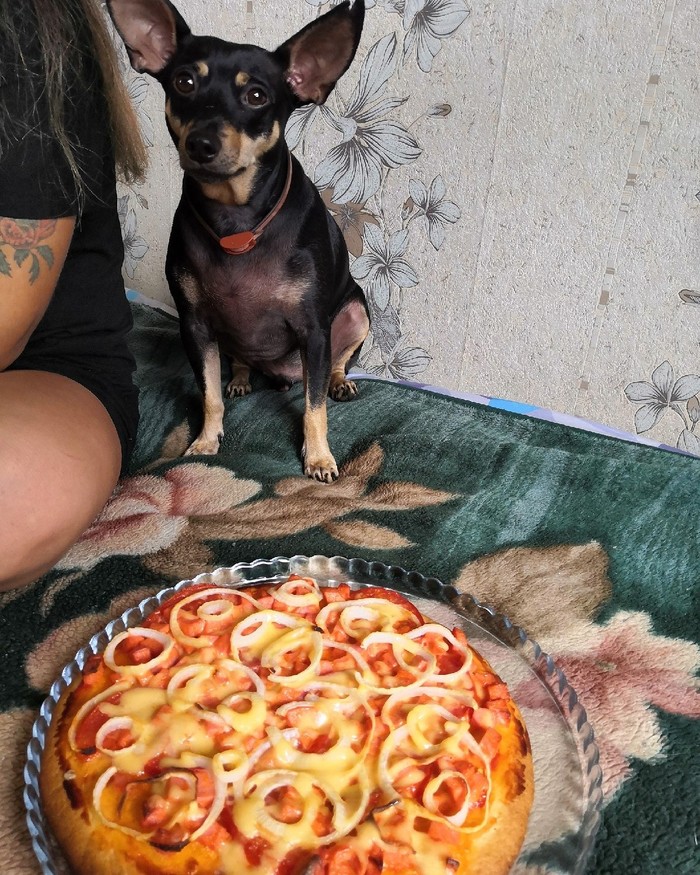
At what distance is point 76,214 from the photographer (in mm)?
1151

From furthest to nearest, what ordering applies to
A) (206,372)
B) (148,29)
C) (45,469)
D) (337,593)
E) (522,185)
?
(522,185) < (206,372) < (148,29) < (45,469) < (337,593)

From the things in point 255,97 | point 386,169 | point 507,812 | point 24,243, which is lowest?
point 507,812

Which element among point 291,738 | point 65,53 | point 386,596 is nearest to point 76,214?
point 65,53

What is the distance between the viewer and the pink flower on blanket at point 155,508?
121 centimetres

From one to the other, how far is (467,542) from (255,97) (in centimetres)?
87

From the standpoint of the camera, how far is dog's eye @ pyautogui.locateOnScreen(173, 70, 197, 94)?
53.2 inches

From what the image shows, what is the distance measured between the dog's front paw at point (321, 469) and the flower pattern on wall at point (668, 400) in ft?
2.76

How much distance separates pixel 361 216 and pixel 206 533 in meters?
1.06

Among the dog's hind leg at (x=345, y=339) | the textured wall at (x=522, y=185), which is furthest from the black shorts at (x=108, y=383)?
the textured wall at (x=522, y=185)

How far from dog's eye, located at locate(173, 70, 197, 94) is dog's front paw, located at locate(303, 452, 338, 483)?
715mm

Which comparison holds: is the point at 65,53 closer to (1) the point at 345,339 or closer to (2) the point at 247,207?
(2) the point at 247,207

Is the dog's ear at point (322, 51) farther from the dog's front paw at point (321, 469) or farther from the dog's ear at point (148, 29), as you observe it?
the dog's front paw at point (321, 469)

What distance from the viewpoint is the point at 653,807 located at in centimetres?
80

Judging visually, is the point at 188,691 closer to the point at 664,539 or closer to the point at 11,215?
the point at 11,215
